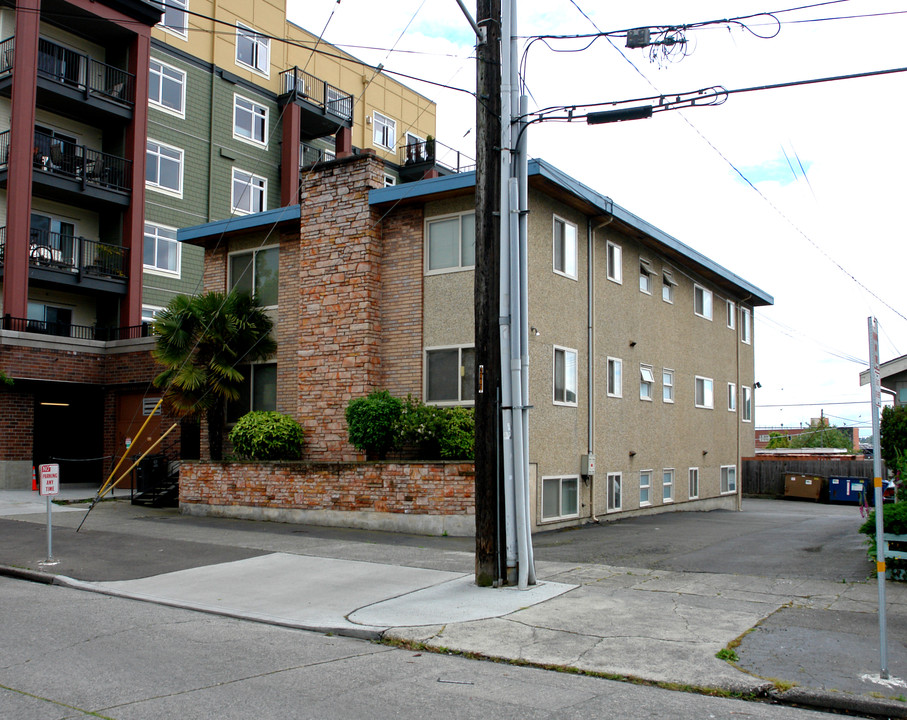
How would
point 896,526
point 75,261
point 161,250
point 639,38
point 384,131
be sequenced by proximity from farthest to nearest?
point 384,131 < point 161,250 < point 75,261 < point 639,38 < point 896,526

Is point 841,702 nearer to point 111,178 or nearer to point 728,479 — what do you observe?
point 728,479

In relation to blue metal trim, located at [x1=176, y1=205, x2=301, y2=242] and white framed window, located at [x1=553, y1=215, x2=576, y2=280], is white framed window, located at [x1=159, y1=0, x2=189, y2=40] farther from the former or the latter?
white framed window, located at [x1=553, y1=215, x2=576, y2=280]

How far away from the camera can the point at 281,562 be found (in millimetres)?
11984

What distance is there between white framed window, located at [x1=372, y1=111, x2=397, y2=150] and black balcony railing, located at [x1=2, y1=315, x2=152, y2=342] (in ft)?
54.7

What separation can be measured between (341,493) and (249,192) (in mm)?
19820

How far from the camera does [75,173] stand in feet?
87.7

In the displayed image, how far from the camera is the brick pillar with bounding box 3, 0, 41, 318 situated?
2434 centimetres

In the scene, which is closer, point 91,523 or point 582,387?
point 91,523

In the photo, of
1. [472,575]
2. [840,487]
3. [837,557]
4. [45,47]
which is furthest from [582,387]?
[840,487]

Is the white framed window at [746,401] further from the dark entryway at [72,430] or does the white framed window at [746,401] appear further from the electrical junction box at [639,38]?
the dark entryway at [72,430]

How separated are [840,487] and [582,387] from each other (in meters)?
23.4

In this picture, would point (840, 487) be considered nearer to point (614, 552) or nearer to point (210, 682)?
point (614, 552)

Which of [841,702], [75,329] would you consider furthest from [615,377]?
[75,329]

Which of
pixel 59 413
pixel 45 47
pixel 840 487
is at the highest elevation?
pixel 45 47
